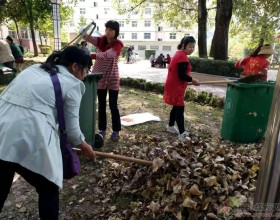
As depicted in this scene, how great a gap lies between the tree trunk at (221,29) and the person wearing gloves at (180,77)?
8.97 m

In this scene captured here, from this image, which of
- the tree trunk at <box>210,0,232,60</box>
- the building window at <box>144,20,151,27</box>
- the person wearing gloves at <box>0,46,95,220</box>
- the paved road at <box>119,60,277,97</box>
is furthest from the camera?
the building window at <box>144,20,151,27</box>

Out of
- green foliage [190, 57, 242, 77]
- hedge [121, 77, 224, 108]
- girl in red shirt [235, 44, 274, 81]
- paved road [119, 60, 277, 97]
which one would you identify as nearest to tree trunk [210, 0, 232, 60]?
green foliage [190, 57, 242, 77]

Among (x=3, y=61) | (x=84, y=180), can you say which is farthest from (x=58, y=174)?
(x=3, y=61)

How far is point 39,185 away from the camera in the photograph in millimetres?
1893

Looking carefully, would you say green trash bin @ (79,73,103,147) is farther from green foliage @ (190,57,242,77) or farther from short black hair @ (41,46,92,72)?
green foliage @ (190,57,242,77)

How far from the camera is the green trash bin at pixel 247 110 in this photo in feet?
13.9

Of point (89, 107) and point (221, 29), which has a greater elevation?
point (221, 29)

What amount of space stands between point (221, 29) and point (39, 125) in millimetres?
12046

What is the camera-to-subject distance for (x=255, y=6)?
1529 centimetres

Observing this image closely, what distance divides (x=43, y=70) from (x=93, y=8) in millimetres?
61951

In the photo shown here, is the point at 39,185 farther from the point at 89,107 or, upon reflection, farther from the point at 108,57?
the point at 108,57

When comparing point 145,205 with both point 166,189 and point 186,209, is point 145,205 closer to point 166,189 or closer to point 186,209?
point 166,189

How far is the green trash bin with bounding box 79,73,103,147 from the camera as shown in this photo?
11.3 ft

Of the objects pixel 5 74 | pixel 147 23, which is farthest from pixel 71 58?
pixel 147 23
